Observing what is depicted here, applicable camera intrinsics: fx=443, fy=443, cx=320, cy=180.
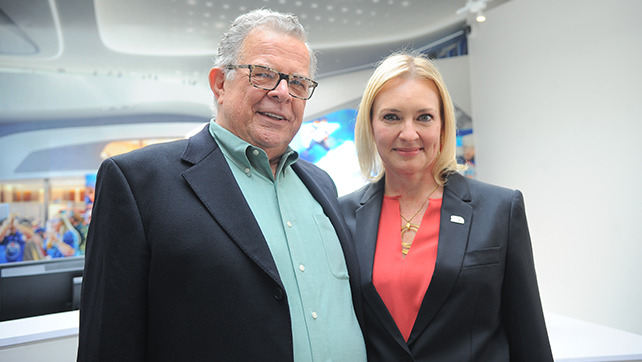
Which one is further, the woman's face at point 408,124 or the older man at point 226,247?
the woman's face at point 408,124

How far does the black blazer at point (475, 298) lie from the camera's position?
1.52 m

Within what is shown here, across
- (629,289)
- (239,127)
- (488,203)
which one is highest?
(239,127)

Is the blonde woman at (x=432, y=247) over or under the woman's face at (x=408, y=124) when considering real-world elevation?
under

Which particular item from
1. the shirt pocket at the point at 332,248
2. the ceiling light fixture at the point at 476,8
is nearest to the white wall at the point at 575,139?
the ceiling light fixture at the point at 476,8

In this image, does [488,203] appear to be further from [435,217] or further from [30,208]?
[30,208]

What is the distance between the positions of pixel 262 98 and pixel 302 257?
0.56 m

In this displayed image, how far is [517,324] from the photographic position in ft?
5.25

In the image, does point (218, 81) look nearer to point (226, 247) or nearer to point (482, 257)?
point (226, 247)

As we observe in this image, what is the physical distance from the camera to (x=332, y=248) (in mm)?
1612

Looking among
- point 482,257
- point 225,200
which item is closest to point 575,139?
point 482,257

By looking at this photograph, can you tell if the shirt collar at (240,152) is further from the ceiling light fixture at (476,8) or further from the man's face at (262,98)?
the ceiling light fixture at (476,8)

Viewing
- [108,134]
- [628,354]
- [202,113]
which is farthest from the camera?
[202,113]

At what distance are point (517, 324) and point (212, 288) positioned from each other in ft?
3.60

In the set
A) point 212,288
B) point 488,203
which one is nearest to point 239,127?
point 212,288
